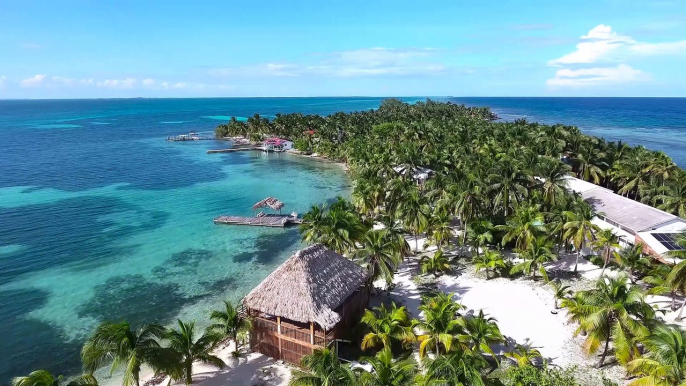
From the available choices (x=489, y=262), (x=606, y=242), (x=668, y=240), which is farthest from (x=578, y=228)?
(x=668, y=240)

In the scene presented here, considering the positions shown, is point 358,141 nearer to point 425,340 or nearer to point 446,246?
point 446,246

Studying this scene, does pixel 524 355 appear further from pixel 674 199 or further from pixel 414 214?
pixel 674 199

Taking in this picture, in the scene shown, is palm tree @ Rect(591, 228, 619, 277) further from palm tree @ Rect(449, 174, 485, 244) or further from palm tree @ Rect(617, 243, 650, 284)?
palm tree @ Rect(449, 174, 485, 244)

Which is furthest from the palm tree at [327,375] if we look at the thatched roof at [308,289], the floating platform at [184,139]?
the floating platform at [184,139]

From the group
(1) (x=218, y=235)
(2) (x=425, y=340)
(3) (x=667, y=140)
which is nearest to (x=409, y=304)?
(2) (x=425, y=340)

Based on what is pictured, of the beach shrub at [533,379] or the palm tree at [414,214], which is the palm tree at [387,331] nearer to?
the beach shrub at [533,379]

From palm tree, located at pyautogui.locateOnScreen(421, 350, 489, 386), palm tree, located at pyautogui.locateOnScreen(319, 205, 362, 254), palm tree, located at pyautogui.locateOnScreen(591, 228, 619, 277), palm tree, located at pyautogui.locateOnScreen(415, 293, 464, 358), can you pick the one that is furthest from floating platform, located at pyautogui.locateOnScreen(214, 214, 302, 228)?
palm tree, located at pyautogui.locateOnScreen(421, 350, 489, 386)
